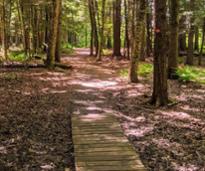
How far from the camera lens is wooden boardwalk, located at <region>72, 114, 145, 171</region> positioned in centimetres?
581

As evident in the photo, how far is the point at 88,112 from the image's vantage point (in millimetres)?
9773

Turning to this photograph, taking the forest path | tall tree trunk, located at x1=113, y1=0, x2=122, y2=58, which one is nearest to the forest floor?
the forest path

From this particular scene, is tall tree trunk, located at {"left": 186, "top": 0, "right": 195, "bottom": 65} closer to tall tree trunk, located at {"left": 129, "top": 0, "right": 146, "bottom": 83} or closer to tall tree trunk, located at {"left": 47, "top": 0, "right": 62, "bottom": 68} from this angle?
tall tree trunk, located at {"left": 129, "top": 0, "right": 146, "bottom": 83}

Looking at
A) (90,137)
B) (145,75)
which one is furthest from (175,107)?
(145,75)

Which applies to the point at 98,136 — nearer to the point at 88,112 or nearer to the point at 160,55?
the point at 88,112

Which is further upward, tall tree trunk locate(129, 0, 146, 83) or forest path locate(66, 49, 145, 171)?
tall tree trunk locate(129, 0, 146, 83)

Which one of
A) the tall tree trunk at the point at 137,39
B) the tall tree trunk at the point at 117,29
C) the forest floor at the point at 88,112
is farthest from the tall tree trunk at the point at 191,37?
the forest floor at the point at 88,112

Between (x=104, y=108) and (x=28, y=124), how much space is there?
262cm

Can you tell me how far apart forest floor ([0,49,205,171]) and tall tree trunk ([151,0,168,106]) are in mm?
445

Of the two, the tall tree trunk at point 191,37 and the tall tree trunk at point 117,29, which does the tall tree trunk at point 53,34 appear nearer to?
the tall tree trunk at point 191,37

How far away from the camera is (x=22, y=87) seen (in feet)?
42.8

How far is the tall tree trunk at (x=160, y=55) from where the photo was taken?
10023mm

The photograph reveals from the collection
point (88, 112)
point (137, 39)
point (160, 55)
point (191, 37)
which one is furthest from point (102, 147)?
point (191, 37)

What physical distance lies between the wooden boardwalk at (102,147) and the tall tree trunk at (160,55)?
6.82 feet
